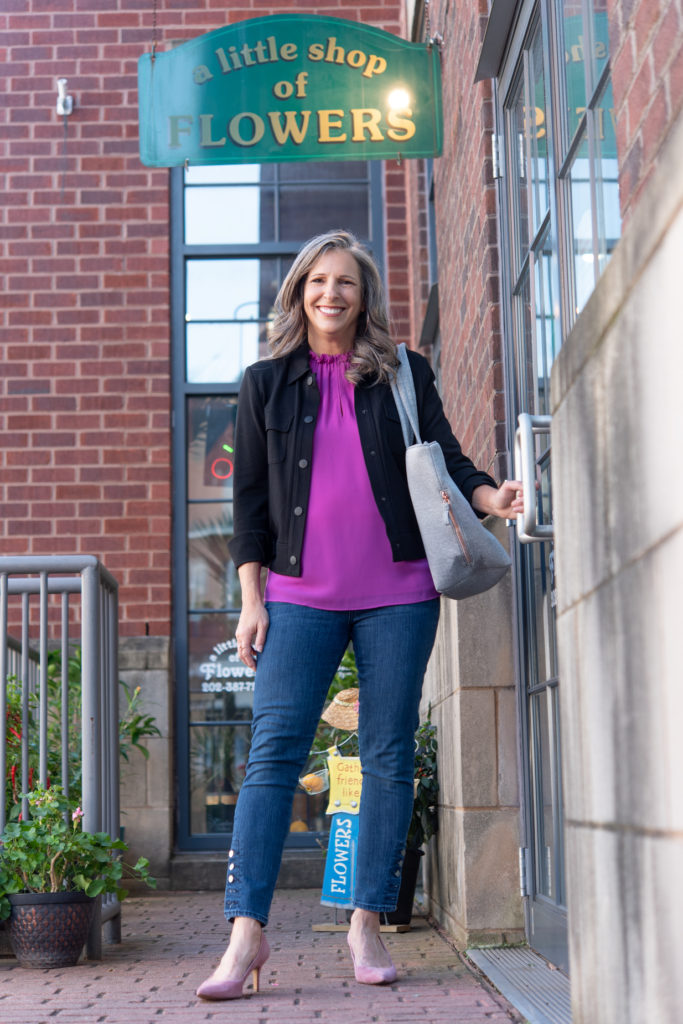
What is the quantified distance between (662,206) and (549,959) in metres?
2.33

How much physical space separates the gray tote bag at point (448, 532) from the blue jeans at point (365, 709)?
14 cm

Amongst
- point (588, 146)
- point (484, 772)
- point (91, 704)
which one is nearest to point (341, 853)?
point (484, 772)

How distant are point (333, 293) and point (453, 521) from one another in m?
0.66

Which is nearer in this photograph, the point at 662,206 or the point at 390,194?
the point at 662,206

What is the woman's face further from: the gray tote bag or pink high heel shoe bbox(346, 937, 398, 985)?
pink high heel shoe bbox(346, 937, 398, 985)

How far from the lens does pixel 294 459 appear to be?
2.98m

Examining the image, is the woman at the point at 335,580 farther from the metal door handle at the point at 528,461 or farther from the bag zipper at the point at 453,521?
the metal door handle at the point at 528,461

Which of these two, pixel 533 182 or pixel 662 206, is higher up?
pixel 533 182

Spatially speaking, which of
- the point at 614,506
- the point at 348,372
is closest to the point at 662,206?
the point at 614,506

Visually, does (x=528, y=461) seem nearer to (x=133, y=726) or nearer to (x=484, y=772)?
(x=484, y=772)

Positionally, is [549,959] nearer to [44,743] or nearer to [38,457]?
[44,743]

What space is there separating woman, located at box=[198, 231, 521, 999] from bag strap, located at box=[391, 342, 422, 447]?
0.02m

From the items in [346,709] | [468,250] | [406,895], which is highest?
[468,250]

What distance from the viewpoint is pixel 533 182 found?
11.2 ft
